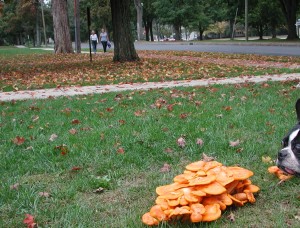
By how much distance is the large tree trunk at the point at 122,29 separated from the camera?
1712 cm

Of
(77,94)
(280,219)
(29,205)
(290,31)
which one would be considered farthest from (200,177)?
(290,31)

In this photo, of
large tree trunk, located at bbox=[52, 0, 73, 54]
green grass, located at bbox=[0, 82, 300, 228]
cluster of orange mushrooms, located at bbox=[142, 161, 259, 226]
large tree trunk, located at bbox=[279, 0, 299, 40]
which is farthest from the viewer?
large tree trunk, located at bbox=[279, 0, 299, 40]

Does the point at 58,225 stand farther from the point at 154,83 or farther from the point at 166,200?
the point at 154,83

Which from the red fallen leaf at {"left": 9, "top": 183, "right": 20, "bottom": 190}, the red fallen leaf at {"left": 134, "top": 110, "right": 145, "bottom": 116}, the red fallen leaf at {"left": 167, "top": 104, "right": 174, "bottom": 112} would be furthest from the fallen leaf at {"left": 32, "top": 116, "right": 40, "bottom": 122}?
the red fallen leaf at {"left": 9, "top": 183, "right": 20, "bottom": 190}

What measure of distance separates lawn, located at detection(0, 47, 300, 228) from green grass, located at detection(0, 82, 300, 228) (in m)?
0.01

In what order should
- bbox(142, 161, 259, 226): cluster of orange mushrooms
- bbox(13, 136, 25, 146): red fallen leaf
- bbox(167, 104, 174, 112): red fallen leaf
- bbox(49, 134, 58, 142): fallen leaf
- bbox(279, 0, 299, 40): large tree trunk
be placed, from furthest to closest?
bbox(279, 0, 299, 40): large tree trunk < bbox(167, 104, 174, 112): red fallen leaf < bbox(49, 134, 58, 142): fallen leaf < bbox(13, 136, 25, 146): red fallen leaf < bbox(142, 161, 259, 226): cluster of orange mushrooms

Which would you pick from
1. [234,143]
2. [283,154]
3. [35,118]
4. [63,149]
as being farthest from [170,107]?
[283,154]

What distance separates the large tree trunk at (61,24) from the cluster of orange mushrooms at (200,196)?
28782mm

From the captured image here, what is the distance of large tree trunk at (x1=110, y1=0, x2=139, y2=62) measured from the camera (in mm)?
17125

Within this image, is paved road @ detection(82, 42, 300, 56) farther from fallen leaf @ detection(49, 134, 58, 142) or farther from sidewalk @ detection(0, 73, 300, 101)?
fallen leaf @ detection(49, 134, 58, 142)

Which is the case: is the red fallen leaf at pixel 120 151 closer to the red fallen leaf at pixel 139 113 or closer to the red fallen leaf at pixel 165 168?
the red fallen leaf at pixel 165 168

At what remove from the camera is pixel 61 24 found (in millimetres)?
30125

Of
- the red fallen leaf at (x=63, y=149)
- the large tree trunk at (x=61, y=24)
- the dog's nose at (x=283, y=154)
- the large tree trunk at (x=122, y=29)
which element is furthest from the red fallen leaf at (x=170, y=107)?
the large tree trunk at (x=61, y=24)

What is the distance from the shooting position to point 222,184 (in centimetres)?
286
